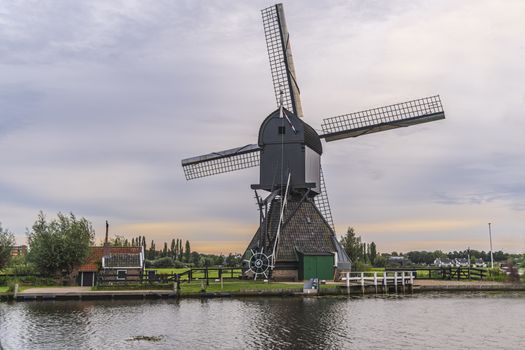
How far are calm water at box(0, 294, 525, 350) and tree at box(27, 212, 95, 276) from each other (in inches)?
448

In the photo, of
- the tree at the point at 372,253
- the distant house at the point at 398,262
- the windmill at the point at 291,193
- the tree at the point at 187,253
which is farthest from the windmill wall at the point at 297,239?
the tree at the point at 187,253

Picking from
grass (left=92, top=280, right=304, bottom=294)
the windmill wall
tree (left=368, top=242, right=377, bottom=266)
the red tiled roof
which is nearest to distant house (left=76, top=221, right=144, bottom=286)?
the red tiled roof

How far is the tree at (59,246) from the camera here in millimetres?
46031

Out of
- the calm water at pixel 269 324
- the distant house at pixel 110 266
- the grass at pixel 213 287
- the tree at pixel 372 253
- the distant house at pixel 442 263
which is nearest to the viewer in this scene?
the calm water at pixel 269 324

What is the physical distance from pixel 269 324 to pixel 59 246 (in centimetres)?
2681

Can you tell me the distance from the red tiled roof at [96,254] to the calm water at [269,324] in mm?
12754

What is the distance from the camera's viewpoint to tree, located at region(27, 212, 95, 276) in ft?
151

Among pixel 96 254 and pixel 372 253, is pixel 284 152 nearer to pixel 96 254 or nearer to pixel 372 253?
pixel 96 254

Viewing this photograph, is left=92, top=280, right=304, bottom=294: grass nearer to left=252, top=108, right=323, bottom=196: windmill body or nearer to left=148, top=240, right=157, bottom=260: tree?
left=252, top=108, right=323, bottom=196: windmill body

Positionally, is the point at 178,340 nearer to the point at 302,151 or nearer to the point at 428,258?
the point at 302,151

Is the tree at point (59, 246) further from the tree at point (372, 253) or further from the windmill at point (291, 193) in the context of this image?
the tree at point (372, 253)

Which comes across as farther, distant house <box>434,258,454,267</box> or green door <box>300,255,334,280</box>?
distant house <box>434,258,454,267</box>

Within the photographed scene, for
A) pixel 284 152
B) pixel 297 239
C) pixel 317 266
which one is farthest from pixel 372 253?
pixel 284 152

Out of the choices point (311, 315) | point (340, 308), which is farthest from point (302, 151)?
point (311, 315)
